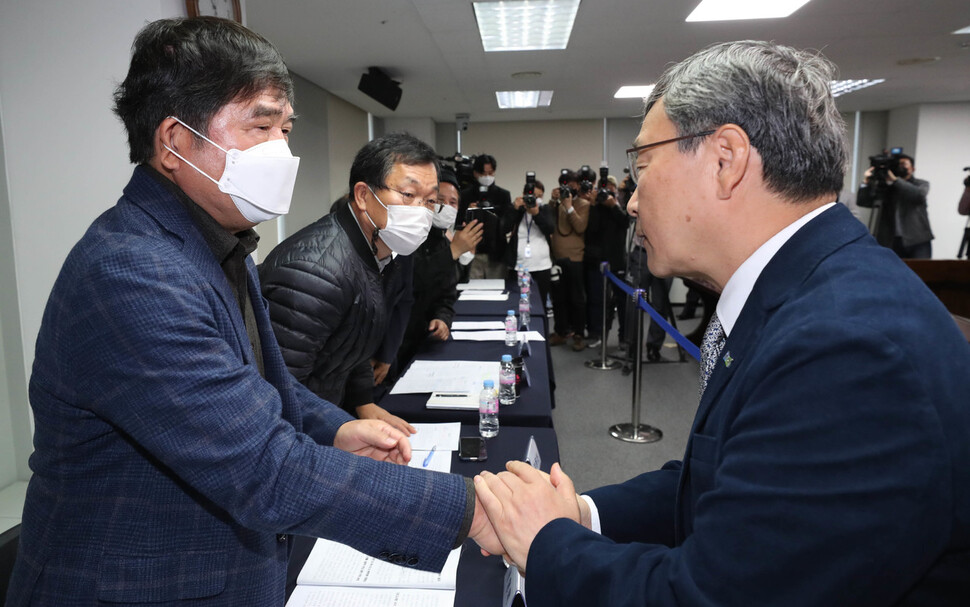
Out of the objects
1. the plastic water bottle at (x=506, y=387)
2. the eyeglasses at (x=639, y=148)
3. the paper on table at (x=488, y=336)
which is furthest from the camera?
the paper on table at (x=488, y=336)

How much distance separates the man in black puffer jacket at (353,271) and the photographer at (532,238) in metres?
3.65

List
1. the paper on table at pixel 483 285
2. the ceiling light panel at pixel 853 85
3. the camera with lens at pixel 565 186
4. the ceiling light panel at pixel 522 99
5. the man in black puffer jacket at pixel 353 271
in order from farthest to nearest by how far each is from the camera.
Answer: the ceiling light panel at pixel 522 99 < the ceiling light panel at pixel 853 85 < the camera with lens at pixel 565 186 < the paper on table at pixel 483 285 < the man in black puffer jacket at pixel 353 271

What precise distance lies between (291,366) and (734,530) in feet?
4.33

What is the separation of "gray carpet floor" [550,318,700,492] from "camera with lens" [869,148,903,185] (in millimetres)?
3485

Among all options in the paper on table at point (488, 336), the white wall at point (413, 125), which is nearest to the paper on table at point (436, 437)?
the paper on table at point (488, 336)

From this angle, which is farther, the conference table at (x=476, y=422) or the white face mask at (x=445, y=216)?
the white face mask at (x=445, y=216)

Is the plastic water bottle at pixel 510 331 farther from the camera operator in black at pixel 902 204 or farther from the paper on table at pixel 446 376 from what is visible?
the camera operator in black at pixel 902 204

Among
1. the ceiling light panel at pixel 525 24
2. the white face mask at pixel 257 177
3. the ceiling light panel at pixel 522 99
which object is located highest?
the ceiling light panel at pixel 525 24

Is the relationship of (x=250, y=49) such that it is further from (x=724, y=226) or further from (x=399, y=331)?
(x=399, y=331)

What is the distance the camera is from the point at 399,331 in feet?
8.28

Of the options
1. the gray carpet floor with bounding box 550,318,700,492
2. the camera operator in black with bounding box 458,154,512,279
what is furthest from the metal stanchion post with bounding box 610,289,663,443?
the camera operator in black with bounding box 458,154,512,279

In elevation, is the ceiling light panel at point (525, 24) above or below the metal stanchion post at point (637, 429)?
above

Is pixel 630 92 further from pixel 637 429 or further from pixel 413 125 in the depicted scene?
pixel 637 429

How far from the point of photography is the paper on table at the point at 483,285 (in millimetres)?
4793
